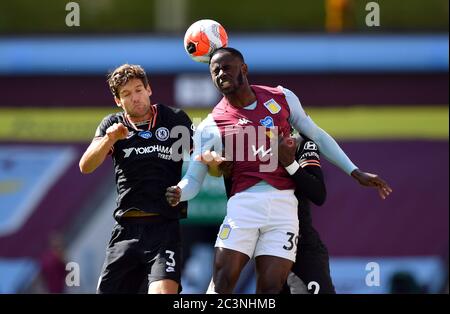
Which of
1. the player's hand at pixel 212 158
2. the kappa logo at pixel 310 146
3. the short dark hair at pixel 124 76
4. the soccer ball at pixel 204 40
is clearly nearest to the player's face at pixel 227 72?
the soccer ball at pixel 204 40

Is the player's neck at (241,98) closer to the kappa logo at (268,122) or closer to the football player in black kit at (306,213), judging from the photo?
the kappa logo at (268,122)

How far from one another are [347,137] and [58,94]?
4.78m

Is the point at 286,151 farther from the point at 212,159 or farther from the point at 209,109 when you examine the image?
the point at 209,109

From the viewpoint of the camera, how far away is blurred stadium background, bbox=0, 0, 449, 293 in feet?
53.1

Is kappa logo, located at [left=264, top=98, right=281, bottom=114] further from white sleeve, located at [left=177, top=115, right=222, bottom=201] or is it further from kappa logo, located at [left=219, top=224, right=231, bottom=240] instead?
kappa logo, located at [left=219, top=224, right=231, bottom=240]

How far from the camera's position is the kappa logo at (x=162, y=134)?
26.2ft

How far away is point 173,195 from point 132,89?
98cm

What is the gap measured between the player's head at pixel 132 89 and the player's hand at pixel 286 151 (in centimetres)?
118

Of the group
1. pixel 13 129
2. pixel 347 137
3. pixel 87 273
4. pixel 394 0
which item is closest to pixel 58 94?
pixel 13 129

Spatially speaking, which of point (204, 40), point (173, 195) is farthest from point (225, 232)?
point (204, 40)

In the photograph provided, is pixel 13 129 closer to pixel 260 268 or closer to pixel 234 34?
pixel 234 34

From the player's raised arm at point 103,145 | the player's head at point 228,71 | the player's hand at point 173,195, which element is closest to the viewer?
the player's hand at point 173,195

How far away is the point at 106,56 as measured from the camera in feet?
53.5

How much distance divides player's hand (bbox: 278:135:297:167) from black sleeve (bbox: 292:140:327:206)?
0.39 feet
